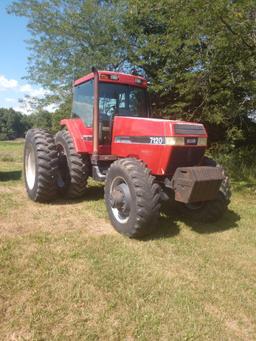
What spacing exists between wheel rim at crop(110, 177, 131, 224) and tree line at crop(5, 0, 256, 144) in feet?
14.9

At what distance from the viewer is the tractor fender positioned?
5.73 m

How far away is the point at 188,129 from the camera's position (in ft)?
15.3

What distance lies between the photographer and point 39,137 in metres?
5.74

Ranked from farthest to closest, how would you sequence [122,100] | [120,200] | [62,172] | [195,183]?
[62,172], [122,100], [120,200], [195,183]

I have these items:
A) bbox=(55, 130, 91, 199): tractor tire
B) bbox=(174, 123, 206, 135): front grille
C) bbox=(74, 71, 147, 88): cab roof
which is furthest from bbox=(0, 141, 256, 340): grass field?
bbox=(74, 71, 147, 88): cab roof

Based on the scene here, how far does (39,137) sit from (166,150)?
2.40 meters

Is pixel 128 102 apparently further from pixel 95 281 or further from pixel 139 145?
pixel 95 281

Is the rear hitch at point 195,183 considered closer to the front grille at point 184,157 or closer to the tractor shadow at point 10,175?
the front grille at point 184,157

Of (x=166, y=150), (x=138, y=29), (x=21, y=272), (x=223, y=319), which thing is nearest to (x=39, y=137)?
(x=166, y=150)

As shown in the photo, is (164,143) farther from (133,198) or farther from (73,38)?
(73,38)

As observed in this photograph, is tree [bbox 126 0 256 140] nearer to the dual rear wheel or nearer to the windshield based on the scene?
the windshield

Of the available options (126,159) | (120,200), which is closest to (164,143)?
(126,159)

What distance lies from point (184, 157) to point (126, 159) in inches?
32.5

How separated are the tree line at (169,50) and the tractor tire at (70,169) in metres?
4.09
